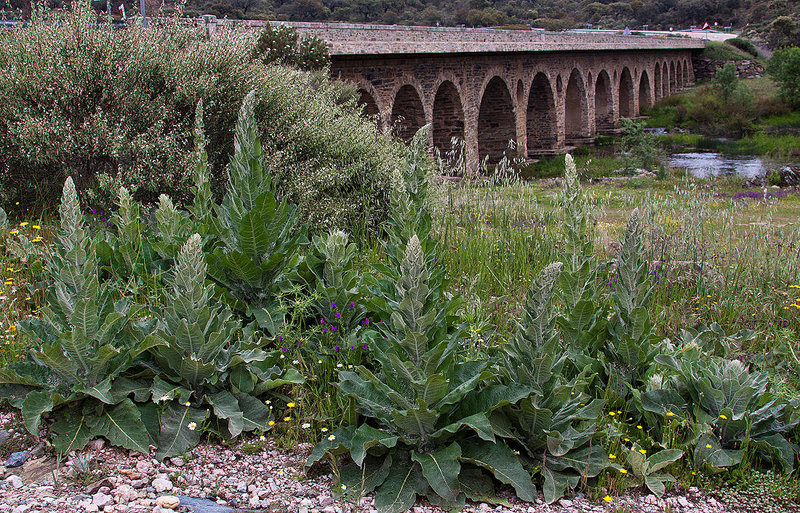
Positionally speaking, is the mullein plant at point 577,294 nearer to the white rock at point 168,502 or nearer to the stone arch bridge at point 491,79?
the white rock at point 168,502

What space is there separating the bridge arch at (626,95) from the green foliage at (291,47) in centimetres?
3947

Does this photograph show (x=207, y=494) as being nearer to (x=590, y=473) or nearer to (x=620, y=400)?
(x=590, y=473)

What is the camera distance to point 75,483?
102 inches

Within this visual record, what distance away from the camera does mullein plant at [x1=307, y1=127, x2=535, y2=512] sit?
2666mm

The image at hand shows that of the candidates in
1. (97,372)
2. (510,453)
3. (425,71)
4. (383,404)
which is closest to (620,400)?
(510,453)

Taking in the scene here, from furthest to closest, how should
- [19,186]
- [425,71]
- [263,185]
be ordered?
[425,71] < [19,186] < [263,185]

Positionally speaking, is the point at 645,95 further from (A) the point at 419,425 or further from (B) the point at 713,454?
(A) the point at 419,425

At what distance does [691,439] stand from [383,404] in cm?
147

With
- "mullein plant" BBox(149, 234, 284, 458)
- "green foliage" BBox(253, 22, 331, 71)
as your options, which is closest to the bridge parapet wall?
"green foliage" BBox(253, 22, 331, 71)

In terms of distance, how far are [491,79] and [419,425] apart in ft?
86.3

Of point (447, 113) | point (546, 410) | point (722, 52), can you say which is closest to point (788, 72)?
point (447, 113)

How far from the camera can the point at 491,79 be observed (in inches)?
1083

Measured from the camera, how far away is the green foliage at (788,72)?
1566 inches

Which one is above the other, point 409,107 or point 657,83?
point 657,83
